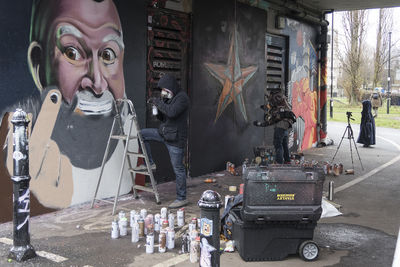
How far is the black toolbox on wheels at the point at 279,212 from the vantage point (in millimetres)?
4645

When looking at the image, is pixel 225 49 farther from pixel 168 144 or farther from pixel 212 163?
pixel 168 144

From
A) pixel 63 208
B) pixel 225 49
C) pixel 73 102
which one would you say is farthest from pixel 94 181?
pixel 225 49

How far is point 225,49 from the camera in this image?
10.4m

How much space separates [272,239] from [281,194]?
0.52 metres

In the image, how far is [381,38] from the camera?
130 feet

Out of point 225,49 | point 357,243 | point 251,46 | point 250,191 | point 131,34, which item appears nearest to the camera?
point 250,191

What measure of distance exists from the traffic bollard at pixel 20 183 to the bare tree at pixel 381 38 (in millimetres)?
38661

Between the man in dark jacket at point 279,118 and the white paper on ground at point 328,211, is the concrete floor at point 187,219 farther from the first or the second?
the man in dark jacket at point 279,118

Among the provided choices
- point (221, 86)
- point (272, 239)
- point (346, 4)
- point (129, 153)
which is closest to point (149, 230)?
point (272, 239)

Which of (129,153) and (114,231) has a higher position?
→ (129,153)

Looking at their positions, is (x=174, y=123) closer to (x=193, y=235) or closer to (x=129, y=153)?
(x=129, y=153)

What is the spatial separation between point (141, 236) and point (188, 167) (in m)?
3.92

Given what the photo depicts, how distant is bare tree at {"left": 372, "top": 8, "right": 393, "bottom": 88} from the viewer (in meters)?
39.1

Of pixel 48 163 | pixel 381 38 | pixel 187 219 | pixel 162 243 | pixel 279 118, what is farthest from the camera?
pixel 381 38
